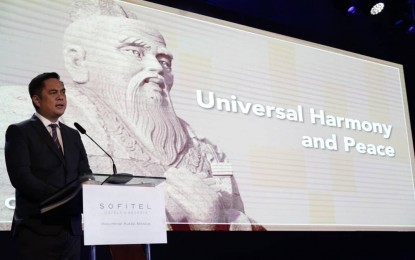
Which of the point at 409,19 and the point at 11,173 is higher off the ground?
the point at 409,19

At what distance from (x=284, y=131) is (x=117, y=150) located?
1476mm

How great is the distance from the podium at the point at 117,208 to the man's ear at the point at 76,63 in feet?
4.55

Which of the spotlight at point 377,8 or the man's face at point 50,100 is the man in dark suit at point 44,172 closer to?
the man's face at point 50,100

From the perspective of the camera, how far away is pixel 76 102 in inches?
143

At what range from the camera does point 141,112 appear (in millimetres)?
3912

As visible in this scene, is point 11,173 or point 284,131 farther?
point 284,131

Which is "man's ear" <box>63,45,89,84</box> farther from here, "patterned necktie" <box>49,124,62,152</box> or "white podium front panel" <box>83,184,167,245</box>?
"white podium front panel" <box>83,184,167,245</box>

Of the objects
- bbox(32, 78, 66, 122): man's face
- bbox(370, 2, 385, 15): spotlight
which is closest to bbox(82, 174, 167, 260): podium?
bbox(32, 78, 66, 122): man's face

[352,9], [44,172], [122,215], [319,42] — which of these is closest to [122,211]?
[122,215]

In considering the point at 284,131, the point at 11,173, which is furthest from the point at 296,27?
the point at 11,173

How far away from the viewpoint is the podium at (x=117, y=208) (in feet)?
7.49

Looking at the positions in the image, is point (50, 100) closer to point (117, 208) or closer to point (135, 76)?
point (117, 208)

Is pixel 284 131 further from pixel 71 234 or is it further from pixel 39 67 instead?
pixel 71 234

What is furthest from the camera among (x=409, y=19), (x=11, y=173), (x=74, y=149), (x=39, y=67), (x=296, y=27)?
(x=409, y=19)
